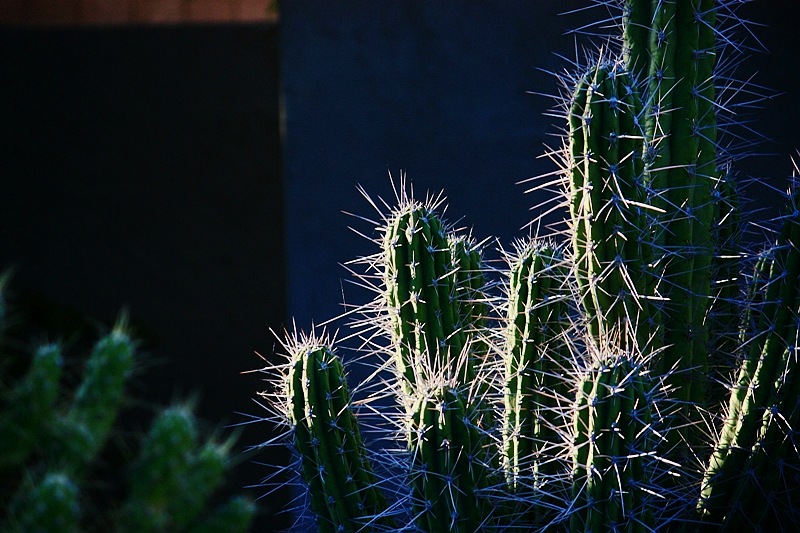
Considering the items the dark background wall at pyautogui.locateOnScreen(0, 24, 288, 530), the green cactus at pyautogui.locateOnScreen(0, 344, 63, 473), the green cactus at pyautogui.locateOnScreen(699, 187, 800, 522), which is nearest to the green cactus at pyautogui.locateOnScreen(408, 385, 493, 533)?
the green cactus at pyautogui.locateOnScreen(699, 187, 800, 522)

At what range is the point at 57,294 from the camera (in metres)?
5.18

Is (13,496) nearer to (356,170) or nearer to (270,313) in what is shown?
(356,170)

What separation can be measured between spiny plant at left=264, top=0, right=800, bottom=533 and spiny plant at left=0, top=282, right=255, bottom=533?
0.44 m

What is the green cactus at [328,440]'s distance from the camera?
2094mm

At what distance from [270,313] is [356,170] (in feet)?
5.27

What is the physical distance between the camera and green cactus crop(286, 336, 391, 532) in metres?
2.09

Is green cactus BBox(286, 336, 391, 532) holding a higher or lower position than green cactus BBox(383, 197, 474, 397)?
lower

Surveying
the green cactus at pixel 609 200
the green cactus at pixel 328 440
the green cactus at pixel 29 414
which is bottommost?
the green cactus at pixel 328 440

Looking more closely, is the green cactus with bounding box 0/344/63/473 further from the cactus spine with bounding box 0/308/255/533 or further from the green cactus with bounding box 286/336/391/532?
the green cactus with bounding box 286/336/391/532

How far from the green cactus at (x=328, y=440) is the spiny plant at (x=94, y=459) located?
39 cm

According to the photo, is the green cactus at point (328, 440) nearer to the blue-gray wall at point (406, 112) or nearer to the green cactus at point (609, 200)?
the green cactus at point (609, 200)

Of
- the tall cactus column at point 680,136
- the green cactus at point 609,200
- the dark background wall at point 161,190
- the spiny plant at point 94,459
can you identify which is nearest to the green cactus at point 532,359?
the green cactus at point 609,200

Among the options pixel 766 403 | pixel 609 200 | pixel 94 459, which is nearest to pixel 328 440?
pixel 94 459

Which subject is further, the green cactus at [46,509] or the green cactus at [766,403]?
the green cactus at [766,403]
